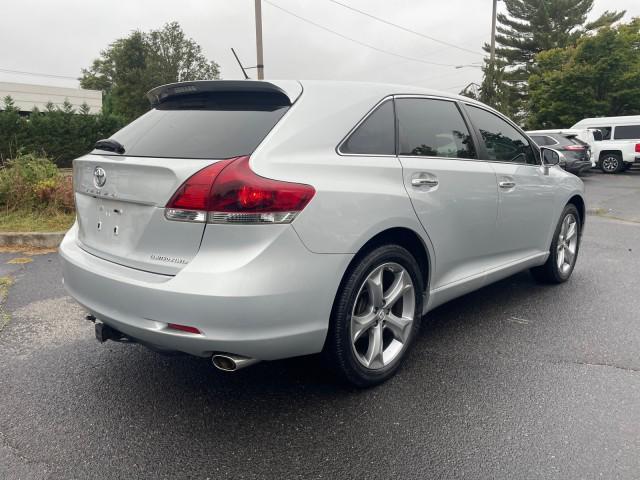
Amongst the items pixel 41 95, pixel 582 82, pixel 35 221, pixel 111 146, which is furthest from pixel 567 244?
pixel 41 95

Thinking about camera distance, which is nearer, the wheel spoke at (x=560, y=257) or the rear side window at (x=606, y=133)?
the wheel spoke at (x=560, y=257)

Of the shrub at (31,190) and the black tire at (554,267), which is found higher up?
the shrub at (31,190)

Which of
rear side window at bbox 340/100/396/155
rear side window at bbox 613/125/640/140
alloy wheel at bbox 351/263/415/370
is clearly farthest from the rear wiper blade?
rear side window at bbox 613/125/640/140

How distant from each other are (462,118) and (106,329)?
2.58m

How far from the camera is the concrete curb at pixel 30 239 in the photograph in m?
6.43

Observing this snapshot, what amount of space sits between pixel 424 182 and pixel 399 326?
2.69 feet

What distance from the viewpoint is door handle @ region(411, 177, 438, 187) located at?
111 inches

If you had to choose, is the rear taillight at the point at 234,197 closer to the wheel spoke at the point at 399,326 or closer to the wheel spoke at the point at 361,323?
the wheel spoke at the point at 361,323

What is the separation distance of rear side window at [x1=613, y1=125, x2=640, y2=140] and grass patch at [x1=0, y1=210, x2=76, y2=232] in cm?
1928

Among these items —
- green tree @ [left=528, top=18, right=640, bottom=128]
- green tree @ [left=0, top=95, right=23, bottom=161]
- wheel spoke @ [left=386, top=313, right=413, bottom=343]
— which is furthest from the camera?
green tree @ [left=528, top=18, right=640, bottom=128]

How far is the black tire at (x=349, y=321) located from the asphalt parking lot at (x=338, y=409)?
11 centimetres

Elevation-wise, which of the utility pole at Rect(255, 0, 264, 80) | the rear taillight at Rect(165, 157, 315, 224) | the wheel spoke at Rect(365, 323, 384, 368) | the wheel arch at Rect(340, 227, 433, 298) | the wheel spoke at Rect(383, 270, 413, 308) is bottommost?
the wheel spoke at Rect(365, 323, 384, 368)

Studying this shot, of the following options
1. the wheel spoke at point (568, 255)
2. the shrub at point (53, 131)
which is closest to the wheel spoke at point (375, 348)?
the wheel spoke at point (568, 255)

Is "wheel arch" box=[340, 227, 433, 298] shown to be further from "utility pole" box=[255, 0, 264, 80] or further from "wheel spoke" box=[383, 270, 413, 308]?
"utility pole" box=[255, 0, 264, 80]
